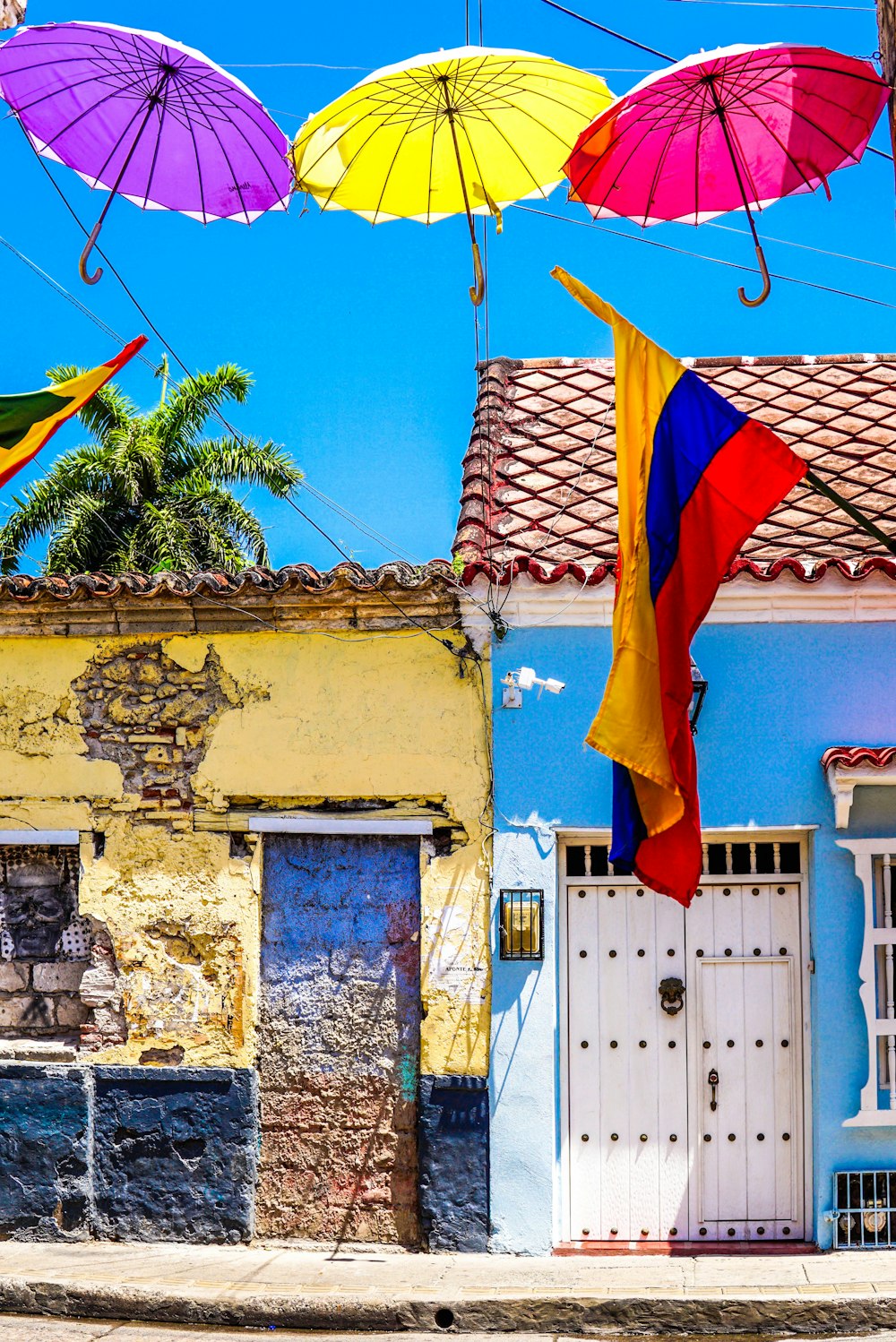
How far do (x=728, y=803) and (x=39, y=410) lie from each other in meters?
4.30

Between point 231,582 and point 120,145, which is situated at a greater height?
point 120,145

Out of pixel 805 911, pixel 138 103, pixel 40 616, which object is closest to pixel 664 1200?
pixel 805 911

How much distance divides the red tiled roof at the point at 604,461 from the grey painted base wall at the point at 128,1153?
3.43 m

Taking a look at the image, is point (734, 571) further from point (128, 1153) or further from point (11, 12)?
point (11, 12)

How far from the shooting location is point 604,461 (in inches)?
367

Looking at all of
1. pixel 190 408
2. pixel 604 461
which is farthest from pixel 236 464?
pixel 604 461

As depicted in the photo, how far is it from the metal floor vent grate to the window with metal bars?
5.52 ft

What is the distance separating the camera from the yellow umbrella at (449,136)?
680 cm

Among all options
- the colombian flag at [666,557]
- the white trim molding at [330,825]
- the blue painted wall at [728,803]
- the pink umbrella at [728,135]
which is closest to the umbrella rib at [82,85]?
the pink umbrella at [728,135]

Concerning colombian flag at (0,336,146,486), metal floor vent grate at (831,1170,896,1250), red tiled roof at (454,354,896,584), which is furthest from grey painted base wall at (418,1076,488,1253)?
colombian flag at (0,336,146,486)

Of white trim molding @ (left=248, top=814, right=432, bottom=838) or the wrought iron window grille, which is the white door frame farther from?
white trim molding @ (left=248, top=814, right=432, bottom=838)

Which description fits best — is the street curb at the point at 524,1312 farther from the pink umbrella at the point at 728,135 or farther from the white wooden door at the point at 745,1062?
the pink umbrella at the point at 728,135

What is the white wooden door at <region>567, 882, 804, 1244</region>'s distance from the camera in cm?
762

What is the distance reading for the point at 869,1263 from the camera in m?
7.09
